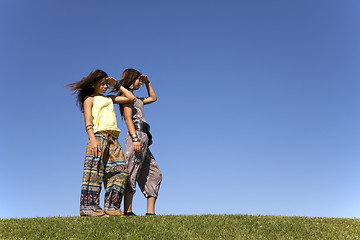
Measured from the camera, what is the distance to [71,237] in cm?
738

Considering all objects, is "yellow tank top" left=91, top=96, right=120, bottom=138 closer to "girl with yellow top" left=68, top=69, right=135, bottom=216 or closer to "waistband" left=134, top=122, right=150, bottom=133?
→ "girl with yellow top" left=68, top=69, right=135, bottom=216

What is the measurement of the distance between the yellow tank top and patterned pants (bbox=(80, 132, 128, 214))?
13cm

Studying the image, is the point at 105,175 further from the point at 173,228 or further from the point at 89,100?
the point at 173,228

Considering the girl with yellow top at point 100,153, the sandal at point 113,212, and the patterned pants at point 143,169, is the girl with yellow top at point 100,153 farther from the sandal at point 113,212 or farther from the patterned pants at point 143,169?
the patterned pants at point 143,169

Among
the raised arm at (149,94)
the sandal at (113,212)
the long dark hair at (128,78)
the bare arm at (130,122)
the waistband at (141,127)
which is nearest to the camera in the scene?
the sandal at (113,212)

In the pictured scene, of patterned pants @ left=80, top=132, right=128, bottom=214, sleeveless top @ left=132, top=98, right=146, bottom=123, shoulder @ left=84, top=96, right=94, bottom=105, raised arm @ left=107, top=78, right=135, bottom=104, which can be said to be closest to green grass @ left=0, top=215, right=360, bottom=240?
patterned pants @ left=80, top=132, right=128, bottom=214

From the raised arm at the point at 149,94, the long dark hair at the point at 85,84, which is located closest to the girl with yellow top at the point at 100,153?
the long dark hair at the point at 85,84

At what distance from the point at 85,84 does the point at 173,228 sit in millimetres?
3778

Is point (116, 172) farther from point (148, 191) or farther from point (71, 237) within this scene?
point (71, 237)

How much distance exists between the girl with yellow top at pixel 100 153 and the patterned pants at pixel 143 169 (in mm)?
283

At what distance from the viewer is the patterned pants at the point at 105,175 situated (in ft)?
28.0

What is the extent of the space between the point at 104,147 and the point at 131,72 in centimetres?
211

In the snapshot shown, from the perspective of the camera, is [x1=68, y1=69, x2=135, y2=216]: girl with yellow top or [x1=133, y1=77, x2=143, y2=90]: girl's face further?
[x1=133, y1=77, x2=143, y2=90]: girl's face

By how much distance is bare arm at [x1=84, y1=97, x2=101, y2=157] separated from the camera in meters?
8.55
